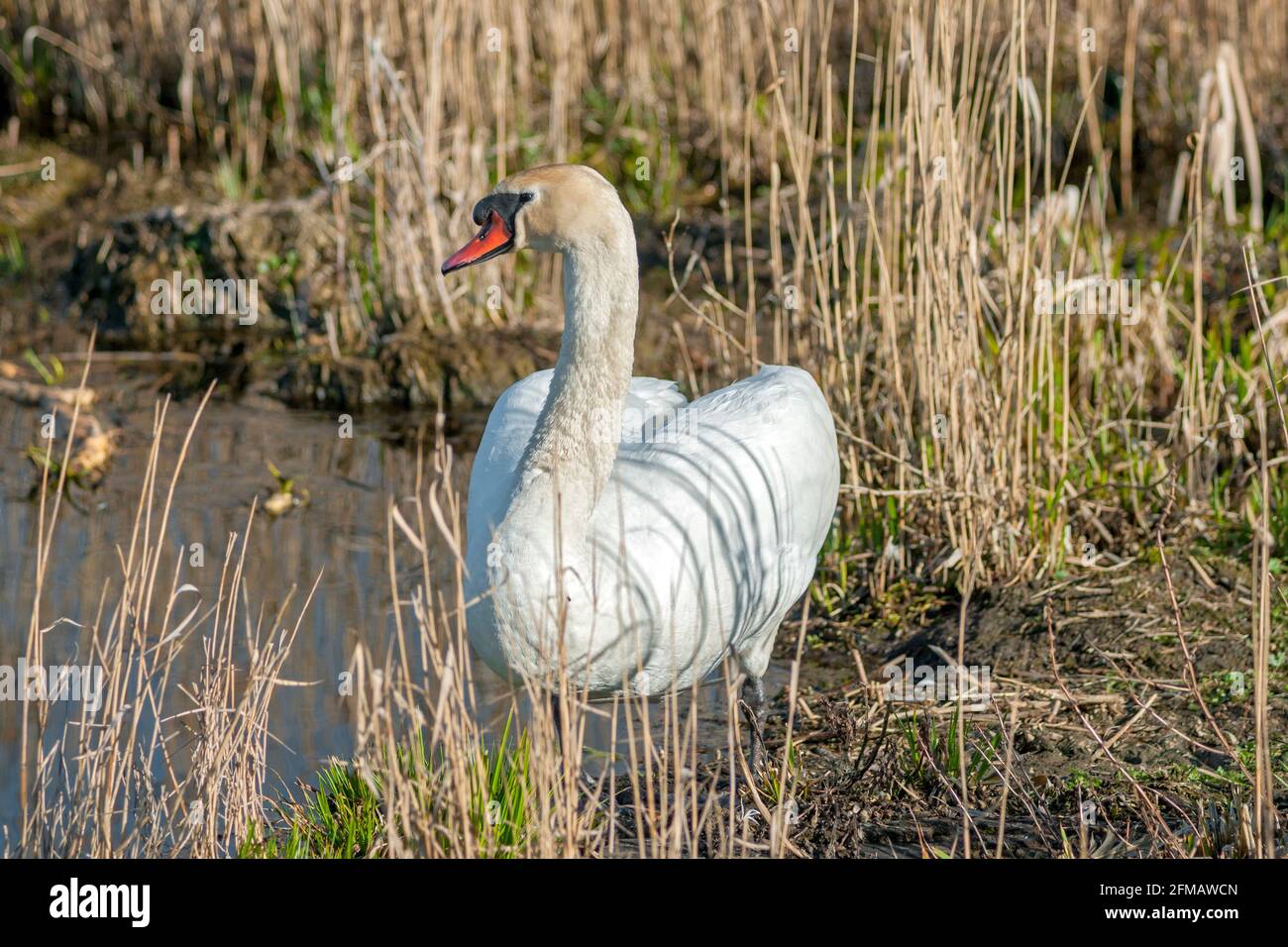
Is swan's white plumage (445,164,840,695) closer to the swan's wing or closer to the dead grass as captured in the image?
the swan's wing

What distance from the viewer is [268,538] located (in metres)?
6.15

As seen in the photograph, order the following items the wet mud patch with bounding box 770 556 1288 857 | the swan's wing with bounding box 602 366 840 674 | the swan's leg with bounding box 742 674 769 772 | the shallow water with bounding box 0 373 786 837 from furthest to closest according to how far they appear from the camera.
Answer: the shallow water with bounding box 0 373 786 837 < the swan's leg with bounding box 742 674 769 772 < the wet mud patch with bounding box 770 556 1288 857 < the swan's wing with bounding box 602 366 840 674

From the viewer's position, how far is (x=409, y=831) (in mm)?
3166

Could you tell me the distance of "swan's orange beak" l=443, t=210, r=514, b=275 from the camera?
399cm

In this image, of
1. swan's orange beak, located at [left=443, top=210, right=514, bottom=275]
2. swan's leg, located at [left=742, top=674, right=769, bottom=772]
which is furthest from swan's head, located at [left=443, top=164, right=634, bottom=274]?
swan's leg, located at [left=742, top=674, right=769, bottom=772]

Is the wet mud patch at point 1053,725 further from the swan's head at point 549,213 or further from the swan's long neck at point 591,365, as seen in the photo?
the swan's head at point 549,213

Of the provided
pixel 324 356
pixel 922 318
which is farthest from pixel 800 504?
pixel 324 356

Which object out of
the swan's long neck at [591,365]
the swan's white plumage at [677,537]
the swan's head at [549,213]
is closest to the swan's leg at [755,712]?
the swan's white plumage at [677,537]

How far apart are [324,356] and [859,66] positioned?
4506mm

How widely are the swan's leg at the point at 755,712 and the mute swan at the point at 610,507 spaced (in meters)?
0.02

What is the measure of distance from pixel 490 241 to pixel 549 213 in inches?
9.3

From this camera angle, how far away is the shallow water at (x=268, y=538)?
4.92 meters

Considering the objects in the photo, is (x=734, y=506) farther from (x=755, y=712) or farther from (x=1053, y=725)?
(x=1053, y=725)

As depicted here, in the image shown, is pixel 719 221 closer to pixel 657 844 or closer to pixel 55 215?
pixel 55 215
